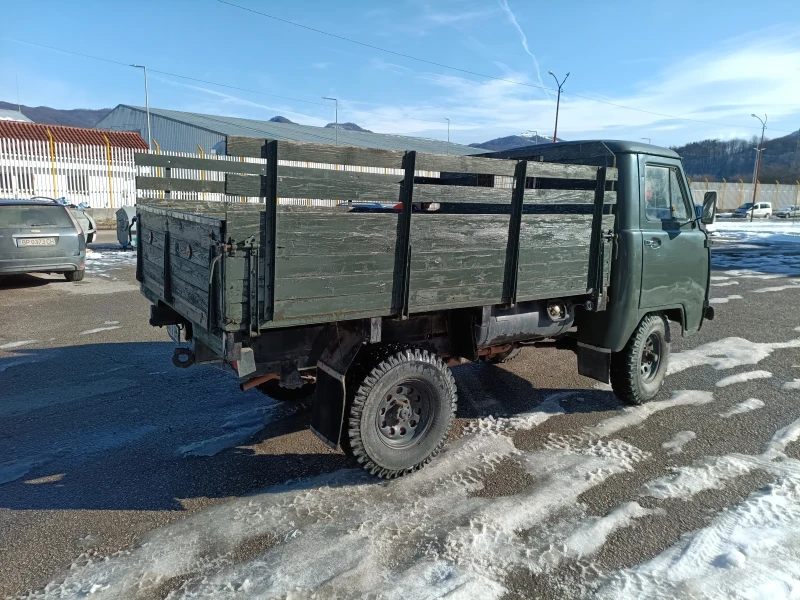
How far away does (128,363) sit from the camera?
6176 millimetres

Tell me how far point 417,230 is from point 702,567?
2.44 metres

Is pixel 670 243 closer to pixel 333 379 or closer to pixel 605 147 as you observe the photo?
pixel 605 147

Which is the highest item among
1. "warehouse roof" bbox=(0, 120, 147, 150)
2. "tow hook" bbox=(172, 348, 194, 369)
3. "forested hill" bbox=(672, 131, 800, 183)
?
"forested hill" bbox=(672, 131, 800, 183)

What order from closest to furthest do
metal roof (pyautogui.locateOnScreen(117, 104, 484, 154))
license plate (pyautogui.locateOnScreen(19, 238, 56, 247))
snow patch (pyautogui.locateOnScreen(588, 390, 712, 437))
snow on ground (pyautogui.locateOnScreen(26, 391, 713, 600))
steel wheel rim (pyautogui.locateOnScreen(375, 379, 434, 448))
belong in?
snow on ground (pyautogui.locateOnScreen(26, 391, 713, 600)), steel wheel rim (pyautogui.locateOnScreen(375, 379, 434, 448)), snow patch (pyautogui.locateOnScreen(588, 390, 712, 437)), license plate (pyautogui.locateOnScreen(19, 238, 56, 247)), metal roof (pyautogui.locateOnScreen(117, 104, 484, 154))

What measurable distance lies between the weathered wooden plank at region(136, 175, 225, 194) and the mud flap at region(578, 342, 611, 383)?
3471 mm

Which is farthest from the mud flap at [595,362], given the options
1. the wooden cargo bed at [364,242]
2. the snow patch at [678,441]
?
the snow patch at [678,441]

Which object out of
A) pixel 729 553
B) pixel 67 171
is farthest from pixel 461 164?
pixel 67 171

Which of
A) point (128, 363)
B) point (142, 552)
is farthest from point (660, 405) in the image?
point (128, 363)

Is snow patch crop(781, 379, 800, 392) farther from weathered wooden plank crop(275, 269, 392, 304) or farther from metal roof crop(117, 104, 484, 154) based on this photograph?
metal roof crop(117, 104, 484, 154)

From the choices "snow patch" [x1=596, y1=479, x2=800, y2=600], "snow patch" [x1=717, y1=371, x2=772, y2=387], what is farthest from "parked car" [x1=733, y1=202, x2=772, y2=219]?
"snow patch" [x1=596, y1=479, x2=800, y2=600]

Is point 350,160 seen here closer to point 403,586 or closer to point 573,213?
point 573,213

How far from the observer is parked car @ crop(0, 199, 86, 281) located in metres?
9.38

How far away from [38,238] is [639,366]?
31.4ft

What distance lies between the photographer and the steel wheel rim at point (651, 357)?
546 centimetres
